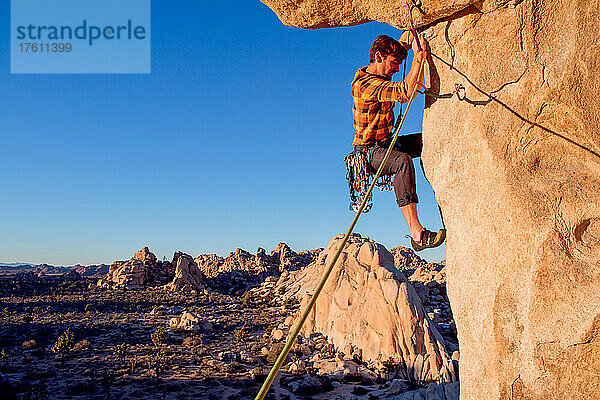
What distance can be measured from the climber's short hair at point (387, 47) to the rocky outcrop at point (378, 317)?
15.2 meters

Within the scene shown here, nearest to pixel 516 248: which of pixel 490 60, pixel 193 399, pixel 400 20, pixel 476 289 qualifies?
pixel 476 289

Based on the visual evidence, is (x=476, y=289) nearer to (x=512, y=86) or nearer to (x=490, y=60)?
(x=512, y=86)

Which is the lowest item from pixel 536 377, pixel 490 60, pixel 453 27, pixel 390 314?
pixel 390 314

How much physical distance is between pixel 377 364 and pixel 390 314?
2356 millimetres

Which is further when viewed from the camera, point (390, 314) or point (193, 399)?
point (390, 314)

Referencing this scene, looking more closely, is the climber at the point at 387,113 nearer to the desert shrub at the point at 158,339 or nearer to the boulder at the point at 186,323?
the desert shrub at the point at 158,339

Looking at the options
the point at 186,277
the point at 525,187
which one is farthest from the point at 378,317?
the point at 186,277

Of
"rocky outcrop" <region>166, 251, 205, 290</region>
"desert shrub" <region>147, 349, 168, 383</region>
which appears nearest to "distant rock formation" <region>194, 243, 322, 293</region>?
"rocky outcrop" <region>166, 251, 205, 290</region>

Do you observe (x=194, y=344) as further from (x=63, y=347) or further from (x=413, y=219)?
(x=413, y=219)

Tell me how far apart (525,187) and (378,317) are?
17168mm

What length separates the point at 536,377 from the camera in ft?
10.6

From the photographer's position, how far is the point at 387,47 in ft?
13.9

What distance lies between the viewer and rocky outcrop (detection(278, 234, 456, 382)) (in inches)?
680

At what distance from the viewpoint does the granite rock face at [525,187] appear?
316 centimetres
